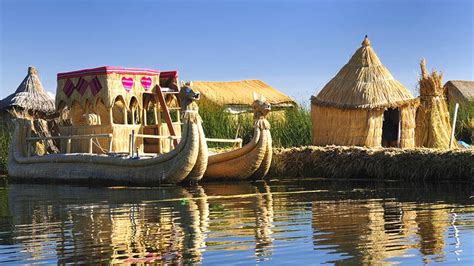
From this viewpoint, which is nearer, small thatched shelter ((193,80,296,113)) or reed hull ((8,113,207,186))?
reed hull ((8,113,207,186))

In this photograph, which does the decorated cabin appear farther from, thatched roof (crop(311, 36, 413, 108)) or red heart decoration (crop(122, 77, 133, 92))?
thatched roof (crop(311, 36, 413, 108))

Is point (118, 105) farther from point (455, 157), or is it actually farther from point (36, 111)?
point (455, 157)

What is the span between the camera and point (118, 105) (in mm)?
17812

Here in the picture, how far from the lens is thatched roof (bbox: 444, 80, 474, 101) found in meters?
30.6

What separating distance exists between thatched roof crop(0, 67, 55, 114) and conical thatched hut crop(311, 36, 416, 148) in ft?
28.2

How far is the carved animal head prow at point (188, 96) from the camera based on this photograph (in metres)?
14.0

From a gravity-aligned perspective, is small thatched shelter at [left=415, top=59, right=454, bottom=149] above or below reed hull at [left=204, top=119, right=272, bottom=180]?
above

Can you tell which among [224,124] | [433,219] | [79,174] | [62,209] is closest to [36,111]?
[224,124]

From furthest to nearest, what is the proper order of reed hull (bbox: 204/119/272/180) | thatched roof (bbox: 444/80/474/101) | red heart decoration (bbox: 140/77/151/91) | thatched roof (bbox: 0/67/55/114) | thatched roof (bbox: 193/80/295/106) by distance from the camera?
thatched roof (bbox: 444/80/474/101) < thatched roof (bbox: 193/80/295/106) < thatched roof (bbox: 0/67/55/114) < red heart decoration (bbox: 140/77/151/91) < reed hull (bbox: 204/119/272/180)

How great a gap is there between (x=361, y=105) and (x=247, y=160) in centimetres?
365

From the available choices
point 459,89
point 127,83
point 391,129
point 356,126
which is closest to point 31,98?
point 127,83

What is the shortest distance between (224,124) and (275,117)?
1496 millimetres

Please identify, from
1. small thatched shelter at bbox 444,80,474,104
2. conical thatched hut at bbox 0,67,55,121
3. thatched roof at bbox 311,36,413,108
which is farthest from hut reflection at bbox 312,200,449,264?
small thatched shelter at bbox 444,80,474,104

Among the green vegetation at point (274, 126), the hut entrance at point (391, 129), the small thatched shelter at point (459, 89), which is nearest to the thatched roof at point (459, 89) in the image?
the small thatched shelter at point (459, 89)
